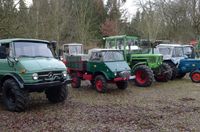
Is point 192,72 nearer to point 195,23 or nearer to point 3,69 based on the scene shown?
point 3,69

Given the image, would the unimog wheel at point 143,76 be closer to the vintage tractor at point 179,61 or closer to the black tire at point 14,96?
the vintage tractor at point 179,61

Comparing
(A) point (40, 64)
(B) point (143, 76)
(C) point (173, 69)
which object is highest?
(A) point (40, 64)

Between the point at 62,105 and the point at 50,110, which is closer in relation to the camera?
the point at 50,110

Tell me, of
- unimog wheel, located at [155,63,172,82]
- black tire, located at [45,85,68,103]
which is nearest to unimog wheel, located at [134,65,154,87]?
unimog wheel, located at [155,63,172,82]

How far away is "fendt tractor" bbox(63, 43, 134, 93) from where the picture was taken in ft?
38.4

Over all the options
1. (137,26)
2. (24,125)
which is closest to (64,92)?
(24,125)

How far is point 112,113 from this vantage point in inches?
330

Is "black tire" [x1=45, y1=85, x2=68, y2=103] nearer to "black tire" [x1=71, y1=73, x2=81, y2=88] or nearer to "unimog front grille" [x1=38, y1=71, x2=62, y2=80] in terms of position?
"unimog front grille" [x1=38, y1=71, x2=62, y2=80]

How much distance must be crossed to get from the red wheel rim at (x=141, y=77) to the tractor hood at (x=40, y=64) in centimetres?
553

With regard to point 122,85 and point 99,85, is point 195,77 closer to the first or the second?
point 122,85

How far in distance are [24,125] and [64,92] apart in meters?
2.70

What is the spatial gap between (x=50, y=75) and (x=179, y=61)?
930 centimetres

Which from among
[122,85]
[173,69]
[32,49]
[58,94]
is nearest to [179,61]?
[173,69]

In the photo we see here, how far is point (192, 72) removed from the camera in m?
15.2
